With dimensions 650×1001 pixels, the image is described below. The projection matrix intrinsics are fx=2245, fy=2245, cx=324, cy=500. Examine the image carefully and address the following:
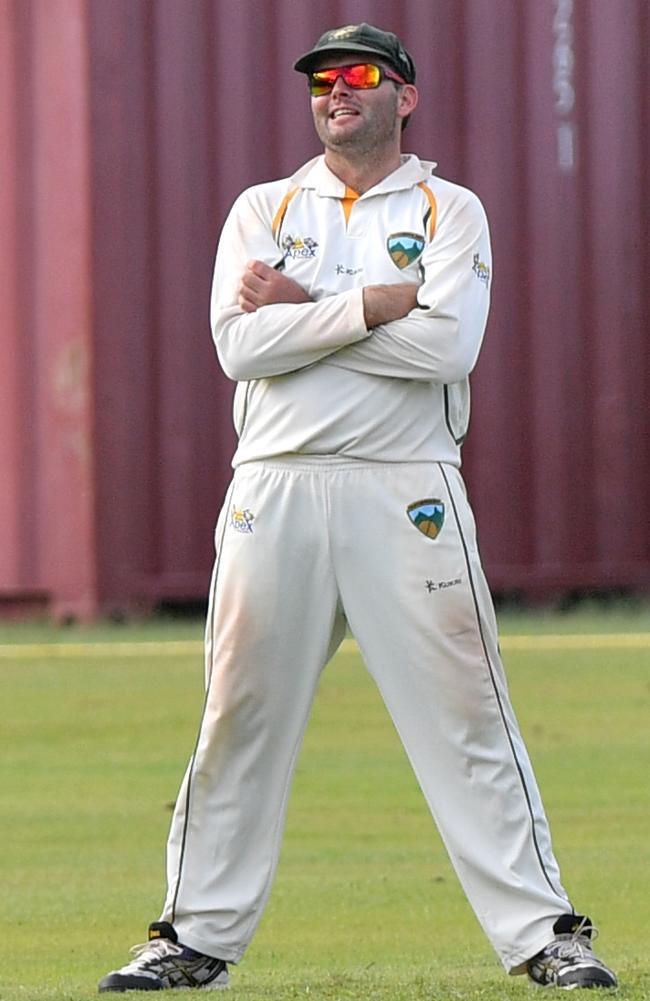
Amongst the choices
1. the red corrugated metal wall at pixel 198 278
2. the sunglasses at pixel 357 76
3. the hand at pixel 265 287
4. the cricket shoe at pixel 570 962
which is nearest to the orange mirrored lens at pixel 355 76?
the sunglasses at pixel 357 76

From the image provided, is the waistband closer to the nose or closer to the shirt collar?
the shirt collar

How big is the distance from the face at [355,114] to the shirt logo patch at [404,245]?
0.57 ft

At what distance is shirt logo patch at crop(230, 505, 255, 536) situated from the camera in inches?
163

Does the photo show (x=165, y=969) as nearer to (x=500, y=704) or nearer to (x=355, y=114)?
(x=500, y=704)

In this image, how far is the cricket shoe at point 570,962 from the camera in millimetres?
3957

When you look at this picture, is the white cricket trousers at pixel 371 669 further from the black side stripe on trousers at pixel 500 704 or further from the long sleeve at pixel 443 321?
A: the long sleeve at pixel 443 321

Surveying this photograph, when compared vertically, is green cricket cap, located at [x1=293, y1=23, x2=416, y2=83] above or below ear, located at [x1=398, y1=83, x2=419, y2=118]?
above

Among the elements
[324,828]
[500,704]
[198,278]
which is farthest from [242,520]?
[198,278]

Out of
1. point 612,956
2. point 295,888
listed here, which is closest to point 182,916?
point 612,956

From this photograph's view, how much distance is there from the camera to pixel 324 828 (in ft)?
21.6

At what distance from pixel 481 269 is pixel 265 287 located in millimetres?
414

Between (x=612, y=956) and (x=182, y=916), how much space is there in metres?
0.99

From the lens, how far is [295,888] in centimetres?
568

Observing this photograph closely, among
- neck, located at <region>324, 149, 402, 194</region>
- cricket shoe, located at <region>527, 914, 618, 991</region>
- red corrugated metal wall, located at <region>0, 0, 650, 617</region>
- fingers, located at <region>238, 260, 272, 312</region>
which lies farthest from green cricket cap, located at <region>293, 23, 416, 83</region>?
red corrugated metal wall, located at <region>0, 0, 650, 617</region>
